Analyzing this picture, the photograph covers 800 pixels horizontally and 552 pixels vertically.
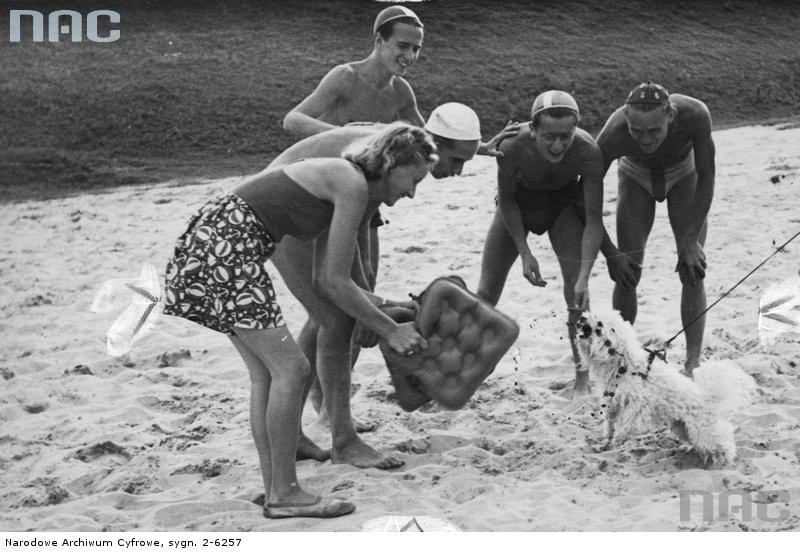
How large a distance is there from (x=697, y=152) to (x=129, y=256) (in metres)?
3.32

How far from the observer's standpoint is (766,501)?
2736 mm

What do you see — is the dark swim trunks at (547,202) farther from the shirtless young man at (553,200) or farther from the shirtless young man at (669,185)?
the shirtless young man at (669,185)

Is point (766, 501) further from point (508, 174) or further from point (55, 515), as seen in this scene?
point (55, 515)

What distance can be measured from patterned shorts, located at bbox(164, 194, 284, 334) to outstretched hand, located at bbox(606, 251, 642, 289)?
1.50 m

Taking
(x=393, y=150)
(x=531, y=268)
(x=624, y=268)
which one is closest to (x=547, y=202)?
(x=531, y=268)

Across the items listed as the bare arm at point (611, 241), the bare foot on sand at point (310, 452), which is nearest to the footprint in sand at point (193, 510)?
the bare foot on sand at point (310, 452)

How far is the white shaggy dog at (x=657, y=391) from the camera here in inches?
115

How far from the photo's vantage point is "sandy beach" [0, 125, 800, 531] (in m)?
2.83

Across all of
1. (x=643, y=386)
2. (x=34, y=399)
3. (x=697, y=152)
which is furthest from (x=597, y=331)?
(x=34, y=399)

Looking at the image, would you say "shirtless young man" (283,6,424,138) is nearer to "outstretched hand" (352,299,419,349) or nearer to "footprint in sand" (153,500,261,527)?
"outstretched hand" (352,299,419,349)

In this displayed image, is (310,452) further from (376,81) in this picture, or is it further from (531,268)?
(376,81)

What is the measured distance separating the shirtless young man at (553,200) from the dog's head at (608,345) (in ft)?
0.92

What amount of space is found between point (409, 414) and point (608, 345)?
0.84 m

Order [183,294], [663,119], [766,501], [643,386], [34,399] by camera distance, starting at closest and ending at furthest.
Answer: [183,294], [766,501], [643,386], [663,119], [34,399]
